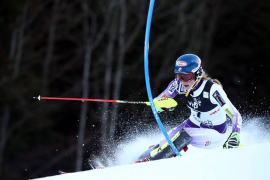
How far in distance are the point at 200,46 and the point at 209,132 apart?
1587cm

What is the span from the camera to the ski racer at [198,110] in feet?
18.6

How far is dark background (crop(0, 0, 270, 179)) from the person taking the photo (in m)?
18.8

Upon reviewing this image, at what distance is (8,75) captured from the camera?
59.3ft

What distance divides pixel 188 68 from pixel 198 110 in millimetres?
592

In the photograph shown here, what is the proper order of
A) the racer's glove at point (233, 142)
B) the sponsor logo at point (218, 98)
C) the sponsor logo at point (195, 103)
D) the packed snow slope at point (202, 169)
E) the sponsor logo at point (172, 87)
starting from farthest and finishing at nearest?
1. the sponsor logo at point (172, 87)
2. the sponsor logo at point (195, 103)
3. the sponsor logo at point (218, 98)
4. the racer's glove at point (233, 142)
5. the packed snow slope at point (202, 169)

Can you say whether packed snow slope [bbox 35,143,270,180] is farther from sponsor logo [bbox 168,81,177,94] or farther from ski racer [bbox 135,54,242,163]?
sponsor logo [bbox 168,81,177,94]

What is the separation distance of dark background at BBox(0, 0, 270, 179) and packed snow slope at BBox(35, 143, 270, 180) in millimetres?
13356

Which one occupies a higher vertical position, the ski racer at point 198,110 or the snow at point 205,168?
the ski racer at point 198,110

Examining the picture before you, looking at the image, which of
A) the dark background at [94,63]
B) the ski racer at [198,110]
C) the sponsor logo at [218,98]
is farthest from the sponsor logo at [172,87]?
the dark background at [94,63]

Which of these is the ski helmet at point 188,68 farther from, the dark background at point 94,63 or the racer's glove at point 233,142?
the dark background at point 94,63

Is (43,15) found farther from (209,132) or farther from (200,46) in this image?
(209,132)

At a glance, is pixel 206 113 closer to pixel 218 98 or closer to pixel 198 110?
pixel 198 110

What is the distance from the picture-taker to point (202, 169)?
366 centimetres

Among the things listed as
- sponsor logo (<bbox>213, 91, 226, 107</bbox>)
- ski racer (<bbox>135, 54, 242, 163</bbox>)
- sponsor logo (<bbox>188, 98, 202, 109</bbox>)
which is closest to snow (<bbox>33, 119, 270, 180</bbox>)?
ski racer (<bbox>135, 54, 242, 163</bbox>)
